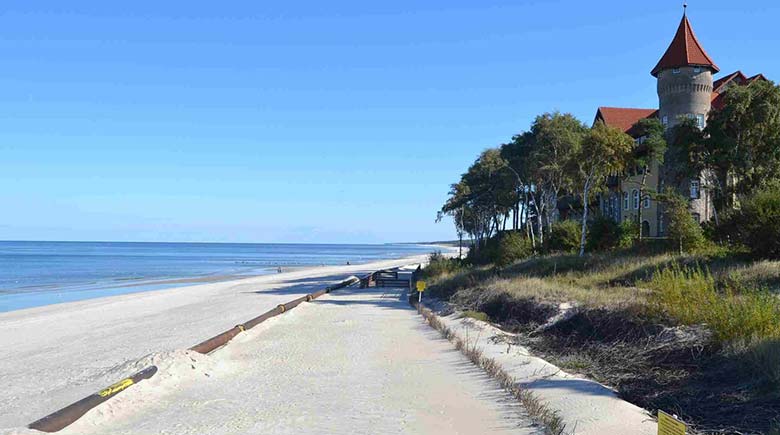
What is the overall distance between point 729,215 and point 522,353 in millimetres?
11119

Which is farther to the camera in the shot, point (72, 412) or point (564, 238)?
point (564, 238)

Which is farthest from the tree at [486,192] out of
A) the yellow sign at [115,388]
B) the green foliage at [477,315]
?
the yellow sign at [115,388]

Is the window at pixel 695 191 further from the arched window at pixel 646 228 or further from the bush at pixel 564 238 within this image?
the bush at pixel 564 238

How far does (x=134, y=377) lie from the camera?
10.3 meters

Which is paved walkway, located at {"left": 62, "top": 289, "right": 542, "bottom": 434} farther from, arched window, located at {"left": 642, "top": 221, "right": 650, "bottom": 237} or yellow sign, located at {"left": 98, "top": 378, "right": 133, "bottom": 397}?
arched window, located at {"left": 642, "top": 221, "right": 650, "bottom": 237}

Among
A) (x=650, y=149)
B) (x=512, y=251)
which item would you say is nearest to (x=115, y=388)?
(x=650, y=149)

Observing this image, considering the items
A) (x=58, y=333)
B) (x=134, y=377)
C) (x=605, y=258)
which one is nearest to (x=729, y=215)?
(x=605, y=258)

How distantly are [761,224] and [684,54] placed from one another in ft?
81.1

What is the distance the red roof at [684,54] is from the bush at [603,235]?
15031 mm

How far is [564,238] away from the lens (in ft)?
103

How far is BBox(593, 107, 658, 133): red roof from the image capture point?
46812 mm

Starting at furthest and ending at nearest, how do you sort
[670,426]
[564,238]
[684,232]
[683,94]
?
[683,94], [564,238], [684,232], [670,426]

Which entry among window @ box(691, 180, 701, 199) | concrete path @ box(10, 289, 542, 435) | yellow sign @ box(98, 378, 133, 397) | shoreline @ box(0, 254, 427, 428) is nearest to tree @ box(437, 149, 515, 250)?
window @ box(691, 180, 701, 199)

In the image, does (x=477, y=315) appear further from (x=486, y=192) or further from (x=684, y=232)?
(x=486, y=192)
